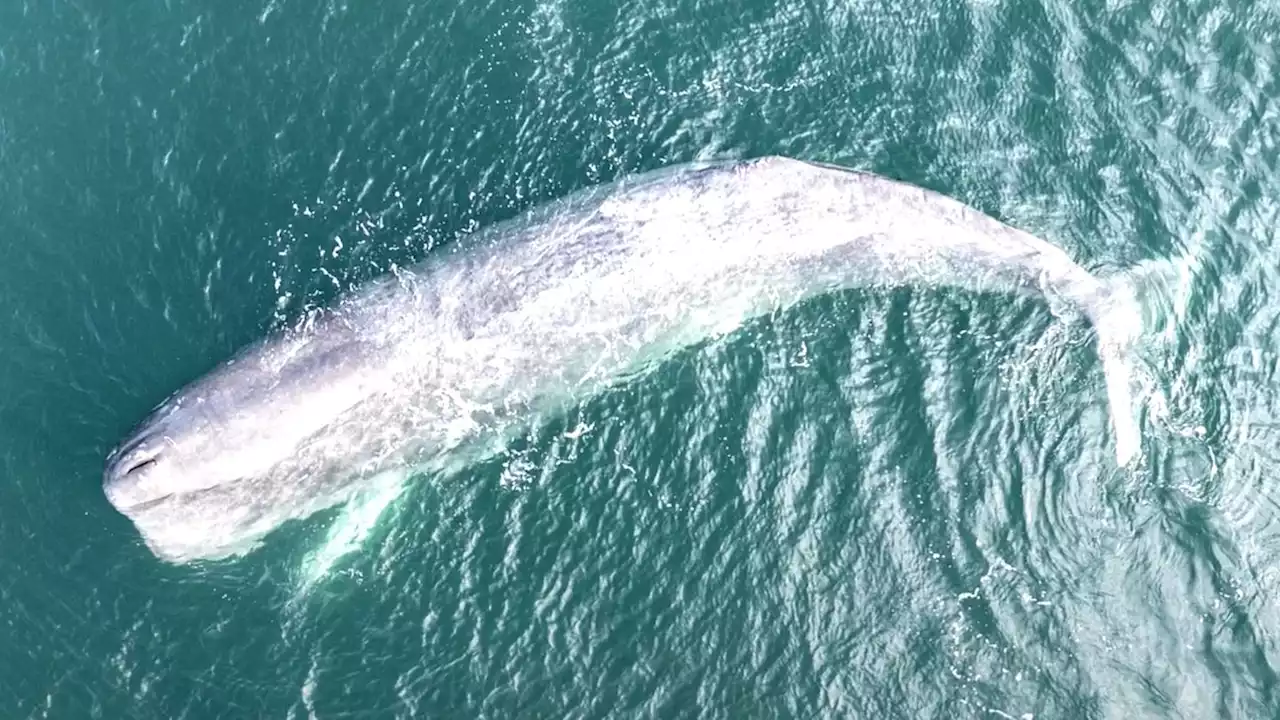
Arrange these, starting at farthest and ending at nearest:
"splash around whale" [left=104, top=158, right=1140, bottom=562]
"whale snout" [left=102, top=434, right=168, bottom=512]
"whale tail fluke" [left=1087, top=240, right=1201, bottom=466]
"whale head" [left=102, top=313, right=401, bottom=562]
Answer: "whale tail fluke" [left=1087, top=240, right=1201, bottom=466] < "splash around whale" [left=104, top=158, right=1140, bottom=562] < "whale head" [left=102, top=313, right=401, bottom=562] < "whale snout" [left=102, top=434, right=168, bottom=512]

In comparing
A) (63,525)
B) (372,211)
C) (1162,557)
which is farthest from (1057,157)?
(63,525)

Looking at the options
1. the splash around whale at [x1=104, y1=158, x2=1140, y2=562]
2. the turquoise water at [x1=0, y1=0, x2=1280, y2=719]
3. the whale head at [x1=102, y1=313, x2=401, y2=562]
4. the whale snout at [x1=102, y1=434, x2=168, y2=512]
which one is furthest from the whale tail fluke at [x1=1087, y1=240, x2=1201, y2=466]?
the whale snout at [x1=102, y1=434, x2=168, y2=512]

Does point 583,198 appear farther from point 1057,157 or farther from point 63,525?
point 63,525

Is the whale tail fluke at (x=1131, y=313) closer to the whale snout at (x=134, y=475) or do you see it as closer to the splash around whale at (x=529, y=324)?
the splash around whale at (x=529, y=324)

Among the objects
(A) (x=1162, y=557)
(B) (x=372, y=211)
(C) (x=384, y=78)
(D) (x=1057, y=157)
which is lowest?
(A) (x=1162, y=557)

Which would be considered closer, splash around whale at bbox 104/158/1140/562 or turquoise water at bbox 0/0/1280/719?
turquoise water at bbox 0/0/1280/719

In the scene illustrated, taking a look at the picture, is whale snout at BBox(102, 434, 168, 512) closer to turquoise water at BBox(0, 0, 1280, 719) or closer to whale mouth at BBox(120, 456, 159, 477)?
whale mouth at BBox(120, 456, 159, 477)
